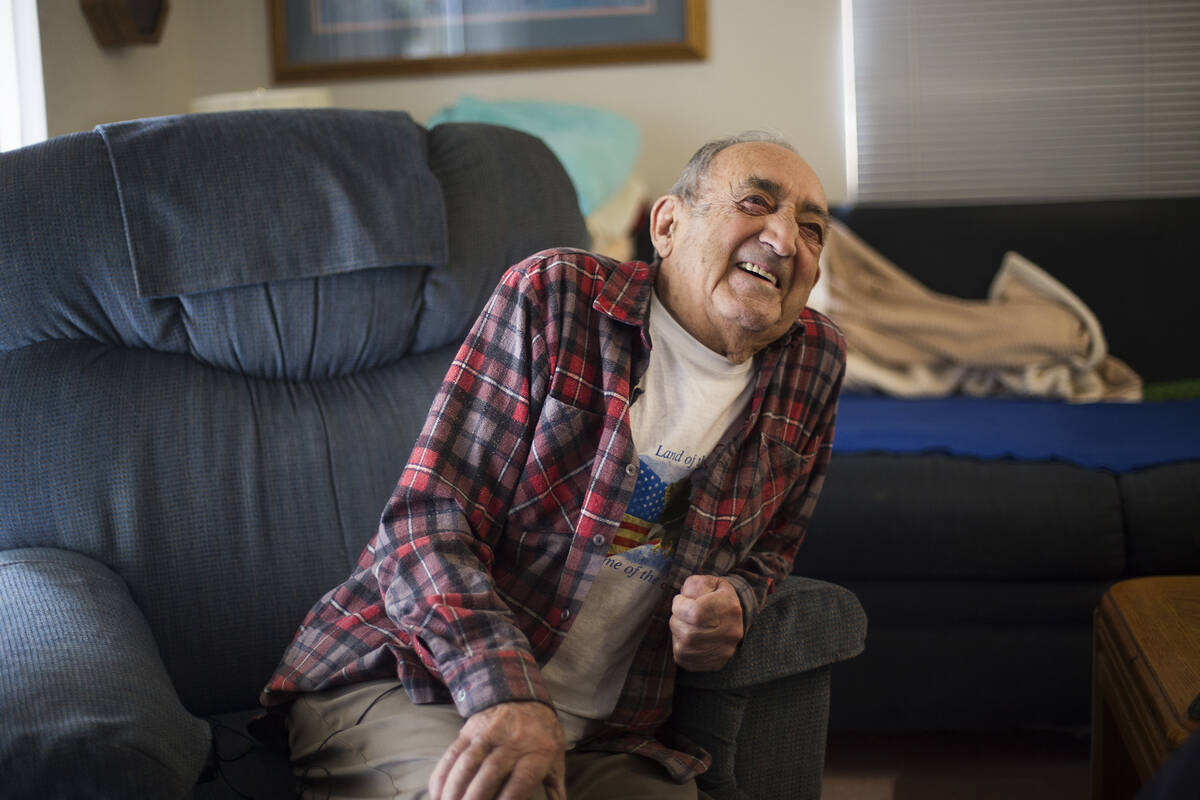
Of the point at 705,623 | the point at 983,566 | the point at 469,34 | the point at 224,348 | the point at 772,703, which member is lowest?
the point at 983,566

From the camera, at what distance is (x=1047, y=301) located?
2805mm

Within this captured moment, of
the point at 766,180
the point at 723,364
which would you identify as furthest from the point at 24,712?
the point at 766,180

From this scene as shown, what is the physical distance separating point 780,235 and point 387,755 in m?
0.71

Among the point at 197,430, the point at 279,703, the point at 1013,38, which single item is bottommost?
the point at 279,703

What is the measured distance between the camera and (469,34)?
321cm

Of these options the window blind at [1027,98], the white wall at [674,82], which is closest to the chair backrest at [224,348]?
the white wall at [674,82]

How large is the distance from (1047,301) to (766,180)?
1.81 meters

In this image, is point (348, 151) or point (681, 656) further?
point (348, 151)

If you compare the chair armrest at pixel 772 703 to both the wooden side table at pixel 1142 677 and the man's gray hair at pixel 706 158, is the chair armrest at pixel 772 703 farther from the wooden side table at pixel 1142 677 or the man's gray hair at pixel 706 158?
the man's gray hair at pixel 706 158

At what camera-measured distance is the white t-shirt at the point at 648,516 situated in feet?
4.09

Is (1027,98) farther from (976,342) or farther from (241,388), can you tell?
(241,388)

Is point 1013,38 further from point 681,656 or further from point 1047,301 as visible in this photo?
point 681,656

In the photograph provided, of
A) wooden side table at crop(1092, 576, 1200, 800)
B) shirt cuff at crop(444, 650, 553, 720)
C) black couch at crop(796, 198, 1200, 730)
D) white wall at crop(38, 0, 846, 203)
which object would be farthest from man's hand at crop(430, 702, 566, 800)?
white wall at crop(38, 0, 846, 203)

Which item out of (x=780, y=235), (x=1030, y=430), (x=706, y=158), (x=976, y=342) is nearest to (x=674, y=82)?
(x=976, y=342)
